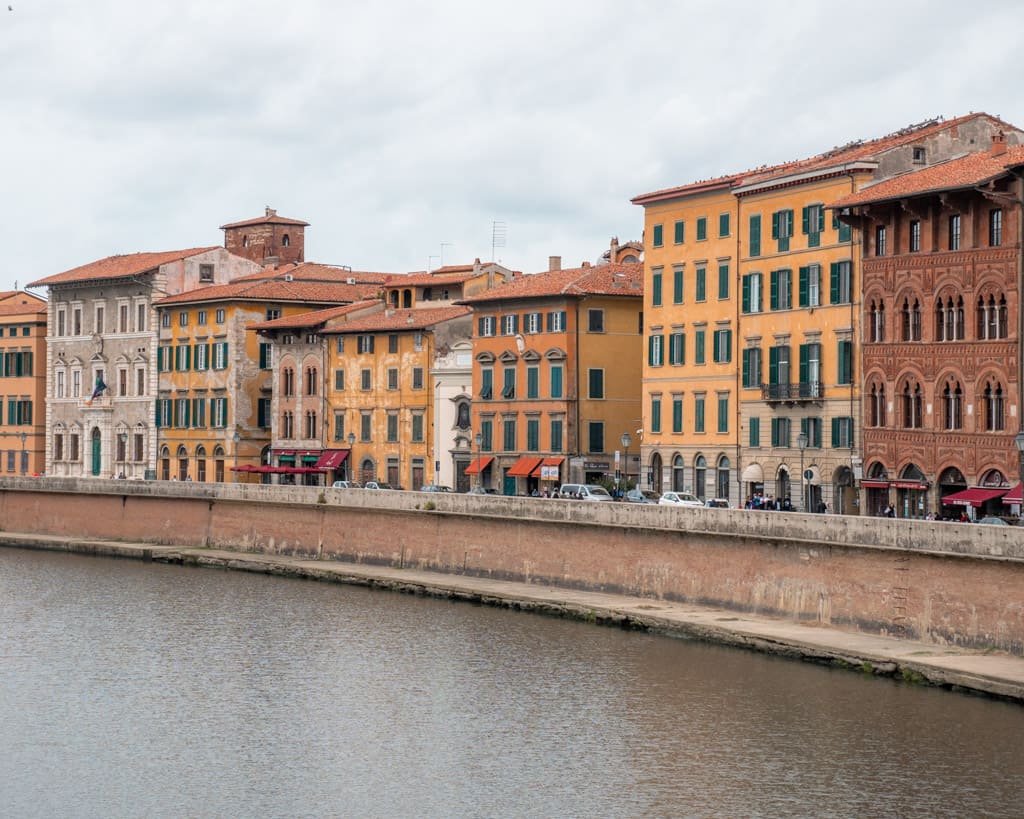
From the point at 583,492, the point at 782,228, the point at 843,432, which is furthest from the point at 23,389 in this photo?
the point at 843,432

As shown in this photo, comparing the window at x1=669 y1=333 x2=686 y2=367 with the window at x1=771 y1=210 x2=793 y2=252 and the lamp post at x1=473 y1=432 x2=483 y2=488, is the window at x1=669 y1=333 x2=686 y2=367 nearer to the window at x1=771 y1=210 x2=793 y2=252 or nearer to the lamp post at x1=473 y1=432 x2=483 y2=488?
the window at x1=771 y1=210 x2=793 y2=252

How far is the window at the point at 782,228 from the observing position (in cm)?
7444

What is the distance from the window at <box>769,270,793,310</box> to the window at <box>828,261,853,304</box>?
2.68 meters

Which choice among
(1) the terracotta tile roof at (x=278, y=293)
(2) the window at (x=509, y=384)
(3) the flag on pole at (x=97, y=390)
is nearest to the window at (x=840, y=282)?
(2) the window at (x=509, y=384)

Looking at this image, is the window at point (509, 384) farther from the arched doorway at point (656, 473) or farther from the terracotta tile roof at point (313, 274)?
the terracotta tile roof at point (313, 274)

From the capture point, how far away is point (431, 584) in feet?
216

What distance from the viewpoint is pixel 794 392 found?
242 feet

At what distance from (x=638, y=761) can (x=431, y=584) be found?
26.1 m

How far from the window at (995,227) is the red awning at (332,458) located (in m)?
42.9

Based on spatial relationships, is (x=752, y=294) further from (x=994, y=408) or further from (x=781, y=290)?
(x=994, y=408)

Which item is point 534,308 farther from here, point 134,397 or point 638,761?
point 638,761

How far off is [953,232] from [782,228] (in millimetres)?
10548

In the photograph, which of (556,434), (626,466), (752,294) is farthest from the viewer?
(556,434)

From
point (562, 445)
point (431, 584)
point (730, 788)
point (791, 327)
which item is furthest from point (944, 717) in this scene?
point (562, 445)
